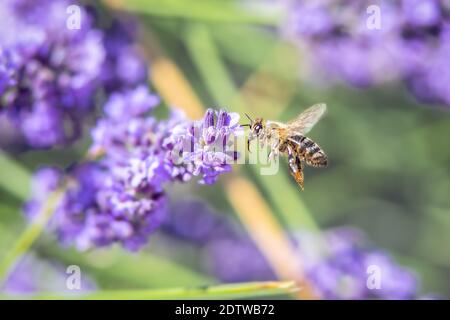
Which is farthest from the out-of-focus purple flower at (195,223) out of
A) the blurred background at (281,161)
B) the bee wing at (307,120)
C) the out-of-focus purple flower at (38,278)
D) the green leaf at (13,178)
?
the bee wing at (307,120)

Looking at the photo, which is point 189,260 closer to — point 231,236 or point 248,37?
point 231,236

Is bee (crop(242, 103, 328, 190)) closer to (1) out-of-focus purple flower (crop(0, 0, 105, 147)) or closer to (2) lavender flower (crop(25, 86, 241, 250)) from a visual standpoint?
(2) lavender flower (crop(25, 86, 241, 250))

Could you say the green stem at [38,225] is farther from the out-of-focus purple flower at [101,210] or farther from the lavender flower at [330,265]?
the lavender flower at [330,265]

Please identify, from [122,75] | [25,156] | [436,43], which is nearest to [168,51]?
[122,75]

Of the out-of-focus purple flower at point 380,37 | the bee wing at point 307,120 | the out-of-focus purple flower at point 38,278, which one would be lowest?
the out-of-focus purple flower at point 38,278

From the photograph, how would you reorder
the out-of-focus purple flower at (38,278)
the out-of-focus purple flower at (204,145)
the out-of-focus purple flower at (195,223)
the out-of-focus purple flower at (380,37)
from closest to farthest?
the out-of-focus purple flower at (204,145)
the out-of-focus purple flower at (380,37)
the out-of-focus purple flower at (38,278)
the out-of-focus purple flower at (195,223)
